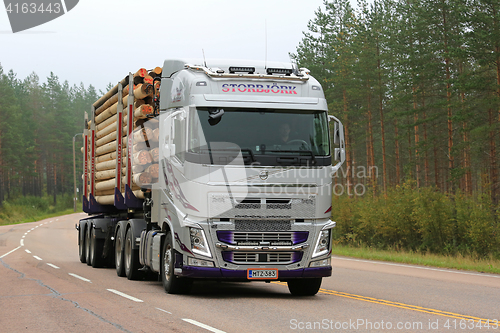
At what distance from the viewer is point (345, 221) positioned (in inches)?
1211

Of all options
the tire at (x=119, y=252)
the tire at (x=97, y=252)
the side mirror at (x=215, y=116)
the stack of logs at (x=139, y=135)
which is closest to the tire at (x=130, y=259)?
the tire at (x=119, y=252)

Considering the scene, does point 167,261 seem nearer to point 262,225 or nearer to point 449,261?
point 262,225

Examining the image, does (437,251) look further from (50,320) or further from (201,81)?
(50,320)

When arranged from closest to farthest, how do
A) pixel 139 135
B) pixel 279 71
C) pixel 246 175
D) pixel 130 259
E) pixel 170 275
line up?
1. pixel 246 175
2. pixel 170 275
3. pixel 279 71
4. pixel 139 135
5. pixel 130 259

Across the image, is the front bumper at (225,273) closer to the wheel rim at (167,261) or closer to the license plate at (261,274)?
the license plate at (261,274)

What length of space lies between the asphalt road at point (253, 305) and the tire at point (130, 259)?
0.28 metres

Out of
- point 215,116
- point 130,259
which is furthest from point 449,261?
point 215,116

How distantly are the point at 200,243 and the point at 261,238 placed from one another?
1050 millimetres

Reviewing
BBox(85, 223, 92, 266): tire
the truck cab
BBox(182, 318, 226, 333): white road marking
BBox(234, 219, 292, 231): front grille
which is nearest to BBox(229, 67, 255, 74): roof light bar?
the truck cab

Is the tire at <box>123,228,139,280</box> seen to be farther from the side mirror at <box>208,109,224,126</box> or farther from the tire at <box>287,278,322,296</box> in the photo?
the side mirror at <box>208,109,224,126</box>

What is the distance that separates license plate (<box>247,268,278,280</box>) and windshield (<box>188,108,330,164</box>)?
191 centimetres

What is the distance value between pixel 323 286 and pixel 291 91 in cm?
467

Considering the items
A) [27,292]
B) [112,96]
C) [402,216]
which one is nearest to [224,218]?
[27,292]

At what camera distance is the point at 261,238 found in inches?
409
